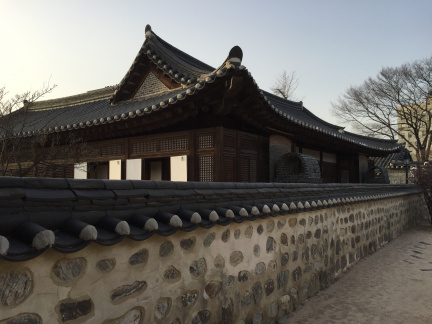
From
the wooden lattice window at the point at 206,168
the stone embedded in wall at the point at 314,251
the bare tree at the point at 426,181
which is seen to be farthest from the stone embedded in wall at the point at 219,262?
the bare tree at the point at 426,181

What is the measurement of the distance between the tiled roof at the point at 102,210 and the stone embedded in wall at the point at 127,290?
1.53 feet

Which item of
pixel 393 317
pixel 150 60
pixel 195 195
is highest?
pixel 150 60

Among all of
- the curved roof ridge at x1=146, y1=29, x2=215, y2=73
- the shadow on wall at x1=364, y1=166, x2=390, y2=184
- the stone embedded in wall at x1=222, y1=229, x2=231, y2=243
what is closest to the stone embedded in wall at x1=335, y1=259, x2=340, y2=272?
the stone embedded in wall at x1=222, y1=229, x2=231, y2=243

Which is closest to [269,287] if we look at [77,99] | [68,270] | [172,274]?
[172,274]

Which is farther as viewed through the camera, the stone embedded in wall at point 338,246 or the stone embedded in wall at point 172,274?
the stone embedded in wall at point 338,246

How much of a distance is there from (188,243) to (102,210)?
3.64ft

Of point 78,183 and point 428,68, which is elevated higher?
point 428,68

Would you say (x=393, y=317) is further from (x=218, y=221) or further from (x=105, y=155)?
(x=105, y=155)

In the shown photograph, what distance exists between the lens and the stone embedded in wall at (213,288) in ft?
11.9

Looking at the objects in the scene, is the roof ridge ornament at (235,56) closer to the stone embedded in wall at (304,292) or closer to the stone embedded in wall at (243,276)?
the stone embedded in wall at (243,276)

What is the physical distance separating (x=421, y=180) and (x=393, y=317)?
41.5 ft

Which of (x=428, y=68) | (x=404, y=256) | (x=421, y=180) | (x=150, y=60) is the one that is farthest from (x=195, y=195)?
(x=428, y=68)

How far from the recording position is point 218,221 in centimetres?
366

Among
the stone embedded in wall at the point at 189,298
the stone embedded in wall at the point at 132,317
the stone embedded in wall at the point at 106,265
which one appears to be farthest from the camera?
the stone embedded in wall at the point at 189,298
